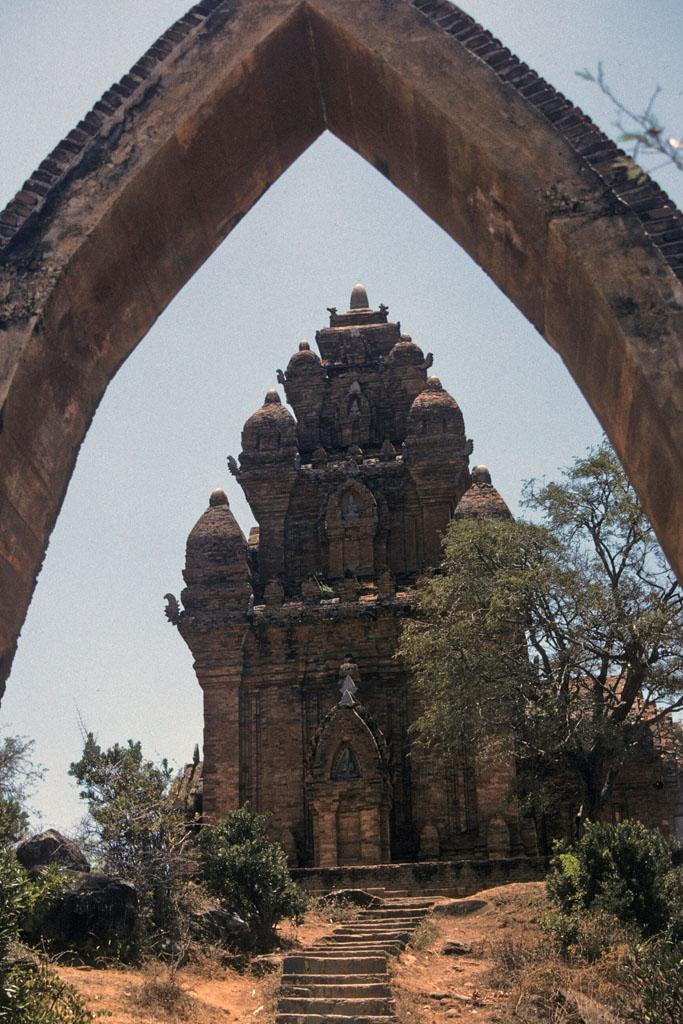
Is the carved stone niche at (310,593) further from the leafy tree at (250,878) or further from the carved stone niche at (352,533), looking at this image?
the leafy tree at (250,878)

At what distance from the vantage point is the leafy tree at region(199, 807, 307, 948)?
15695 millimetres

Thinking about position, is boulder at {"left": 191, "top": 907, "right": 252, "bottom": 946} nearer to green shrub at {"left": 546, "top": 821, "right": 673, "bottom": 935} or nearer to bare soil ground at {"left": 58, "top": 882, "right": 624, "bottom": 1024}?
bare soil ground at {"left": 58, "top": 882, "right": 624, "bottom": 1024}

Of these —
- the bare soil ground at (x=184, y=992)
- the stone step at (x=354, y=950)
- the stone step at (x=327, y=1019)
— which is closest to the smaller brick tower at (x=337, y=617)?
the stone step at (x=354, y=950)

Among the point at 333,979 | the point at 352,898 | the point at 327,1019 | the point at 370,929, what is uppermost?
the point at 352,898

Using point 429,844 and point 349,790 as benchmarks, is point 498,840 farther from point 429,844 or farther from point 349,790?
point 349,790

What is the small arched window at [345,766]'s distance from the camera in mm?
23297

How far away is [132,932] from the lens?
13.5 meters

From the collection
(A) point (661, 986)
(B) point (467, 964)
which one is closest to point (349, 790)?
(B) point (467, 964)

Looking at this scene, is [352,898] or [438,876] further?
[438,876]

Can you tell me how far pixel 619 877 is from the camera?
1355cm

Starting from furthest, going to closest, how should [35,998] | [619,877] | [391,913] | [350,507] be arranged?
1. [350,507]
2. [391,913]
3. [619,877]
4. [35,998]

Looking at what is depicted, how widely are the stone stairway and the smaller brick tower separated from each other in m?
6.81

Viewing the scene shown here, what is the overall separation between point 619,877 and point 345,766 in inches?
407

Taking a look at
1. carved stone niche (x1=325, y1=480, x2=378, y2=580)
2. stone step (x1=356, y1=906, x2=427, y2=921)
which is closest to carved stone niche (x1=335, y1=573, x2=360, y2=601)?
carved stone niche (x1=325, y1=480, x2=378, y2=580)
